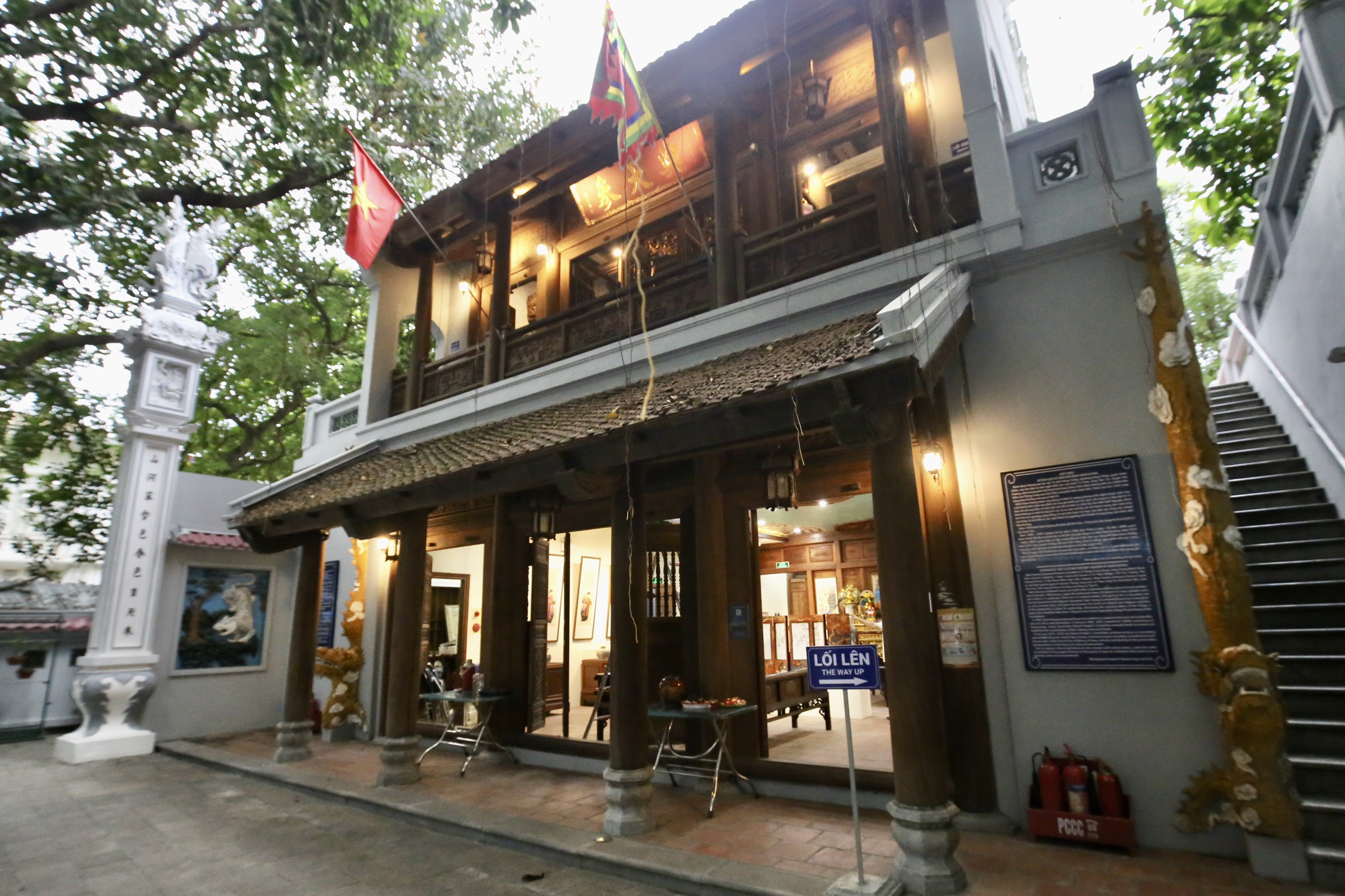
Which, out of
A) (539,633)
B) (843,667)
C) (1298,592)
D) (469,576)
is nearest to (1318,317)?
(1298,592)

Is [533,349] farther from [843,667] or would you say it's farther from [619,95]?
[843,667]

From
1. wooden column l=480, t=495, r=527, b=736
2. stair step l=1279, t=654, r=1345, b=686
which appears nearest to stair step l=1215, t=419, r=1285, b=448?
stair step l=1279, t=654, r=1345, b=686

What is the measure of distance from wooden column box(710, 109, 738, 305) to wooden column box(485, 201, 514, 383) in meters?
3.63

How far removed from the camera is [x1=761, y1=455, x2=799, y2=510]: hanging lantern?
6215mm

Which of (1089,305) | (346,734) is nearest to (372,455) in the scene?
(346,734)

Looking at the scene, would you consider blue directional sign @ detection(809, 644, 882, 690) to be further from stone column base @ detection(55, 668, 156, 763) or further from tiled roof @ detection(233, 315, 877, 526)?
stone column base @ detection(55, 668, 156, 763)

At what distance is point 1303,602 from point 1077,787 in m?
2.83

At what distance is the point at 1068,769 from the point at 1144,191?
14.9 ft

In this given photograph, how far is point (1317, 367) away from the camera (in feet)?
23.1

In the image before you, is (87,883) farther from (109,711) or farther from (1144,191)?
(1144,191)

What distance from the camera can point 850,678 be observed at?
4.32 m

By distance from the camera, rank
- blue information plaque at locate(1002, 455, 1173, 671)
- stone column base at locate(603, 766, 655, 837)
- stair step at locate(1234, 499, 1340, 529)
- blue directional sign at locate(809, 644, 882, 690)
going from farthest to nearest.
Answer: stair step at locate(1234, 499, 1340, 529)
stone column base at locate(603, 766, 655, 837)
blue information plaque at locate(1002, 455, 1173, 671)
blue directional sign at locate(809, 644, 882, 690)

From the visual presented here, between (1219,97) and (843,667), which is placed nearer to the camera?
(843,667)

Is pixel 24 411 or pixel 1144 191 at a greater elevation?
pixel 24 411
